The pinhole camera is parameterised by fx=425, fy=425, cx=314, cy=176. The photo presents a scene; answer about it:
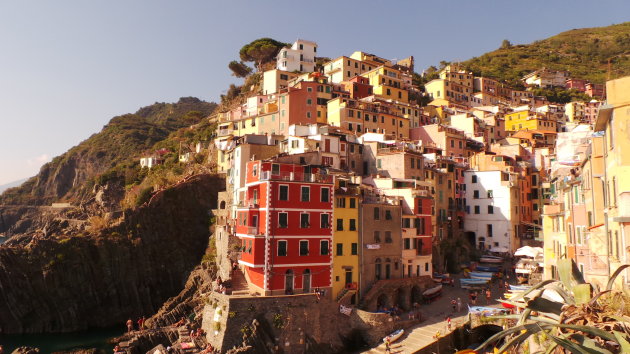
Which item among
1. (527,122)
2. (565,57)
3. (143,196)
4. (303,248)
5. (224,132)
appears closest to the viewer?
(303,248)

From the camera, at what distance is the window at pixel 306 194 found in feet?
122

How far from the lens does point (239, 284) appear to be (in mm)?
37750

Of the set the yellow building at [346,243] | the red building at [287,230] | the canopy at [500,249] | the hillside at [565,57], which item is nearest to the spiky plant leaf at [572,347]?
the red building at [287,230]

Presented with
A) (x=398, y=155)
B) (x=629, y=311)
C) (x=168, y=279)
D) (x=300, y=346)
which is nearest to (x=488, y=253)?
(x=398, y=155)

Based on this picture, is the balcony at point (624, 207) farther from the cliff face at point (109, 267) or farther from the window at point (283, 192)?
the cliff face at point (109, 267)

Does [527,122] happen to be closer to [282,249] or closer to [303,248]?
[303,248]

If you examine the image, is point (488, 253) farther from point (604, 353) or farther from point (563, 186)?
point (604, 353)

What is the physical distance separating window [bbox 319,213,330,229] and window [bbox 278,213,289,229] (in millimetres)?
3243

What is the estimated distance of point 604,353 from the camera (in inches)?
284

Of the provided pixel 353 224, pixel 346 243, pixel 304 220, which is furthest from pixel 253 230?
pixel 353 224

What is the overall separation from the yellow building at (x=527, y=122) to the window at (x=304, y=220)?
6297 cm

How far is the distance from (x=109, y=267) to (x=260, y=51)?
65895 mm

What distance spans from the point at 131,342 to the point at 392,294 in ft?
77.2

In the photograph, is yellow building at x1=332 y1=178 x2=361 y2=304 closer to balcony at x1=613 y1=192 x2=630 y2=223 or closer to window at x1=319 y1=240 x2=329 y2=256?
window at x1=319 y1=240 x2=329 y2=256
